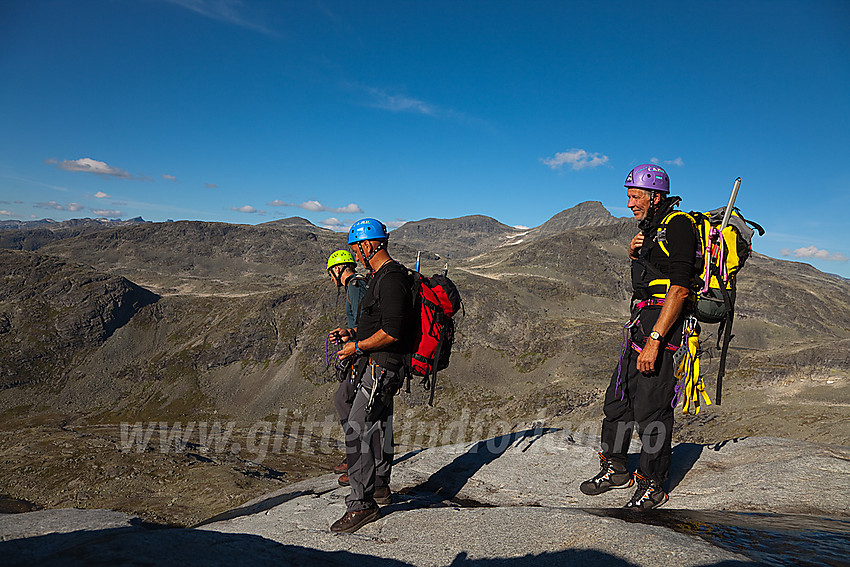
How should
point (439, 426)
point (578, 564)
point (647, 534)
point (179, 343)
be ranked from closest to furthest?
point (578, 564) < point (647, 534) < point (439, 426) < point (179, 343)

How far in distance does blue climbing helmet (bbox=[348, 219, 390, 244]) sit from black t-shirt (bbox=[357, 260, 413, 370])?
514mm

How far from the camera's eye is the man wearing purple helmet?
570 cm

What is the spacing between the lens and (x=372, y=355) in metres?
6.30

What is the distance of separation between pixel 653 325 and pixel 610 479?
2.84m

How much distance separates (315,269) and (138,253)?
65.9m

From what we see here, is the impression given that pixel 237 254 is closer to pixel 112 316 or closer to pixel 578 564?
pixel 112 316

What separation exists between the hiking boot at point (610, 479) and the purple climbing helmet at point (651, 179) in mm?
4275

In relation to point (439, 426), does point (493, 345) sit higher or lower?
higher

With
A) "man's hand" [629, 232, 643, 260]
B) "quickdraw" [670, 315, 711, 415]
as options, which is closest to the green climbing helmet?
"man's hand" [629, 232, 643, 260]

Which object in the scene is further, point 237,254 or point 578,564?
point 237,254

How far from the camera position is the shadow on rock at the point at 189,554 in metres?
3.17

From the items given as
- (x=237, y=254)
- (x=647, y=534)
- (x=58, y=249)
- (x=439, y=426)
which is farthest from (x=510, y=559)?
(x=58, y=249)

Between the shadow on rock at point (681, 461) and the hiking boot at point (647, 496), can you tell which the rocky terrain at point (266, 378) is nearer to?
the shadow on rock at point (681, 461)

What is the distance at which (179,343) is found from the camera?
74.1m
